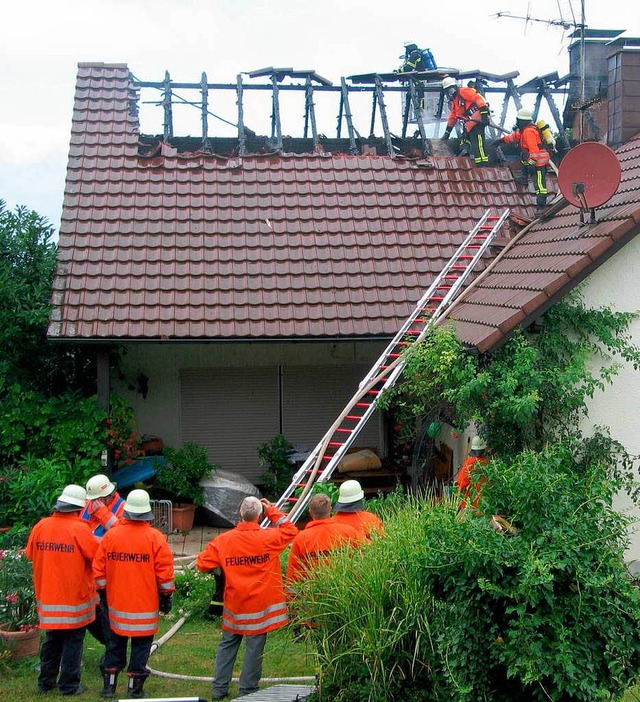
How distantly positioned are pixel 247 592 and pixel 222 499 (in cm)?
577

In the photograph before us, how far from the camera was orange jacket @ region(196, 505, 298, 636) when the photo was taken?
648cm

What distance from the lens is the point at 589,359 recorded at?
9438 mm

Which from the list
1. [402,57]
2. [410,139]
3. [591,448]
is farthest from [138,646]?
[402,57]

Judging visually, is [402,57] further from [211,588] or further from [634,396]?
[211,588]

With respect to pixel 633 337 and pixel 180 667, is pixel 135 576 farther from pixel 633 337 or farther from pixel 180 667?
pixel 633 337

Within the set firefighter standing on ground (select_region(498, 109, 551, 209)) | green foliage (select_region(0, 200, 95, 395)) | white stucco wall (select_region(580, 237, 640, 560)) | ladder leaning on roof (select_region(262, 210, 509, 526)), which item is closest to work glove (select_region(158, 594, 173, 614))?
ladder leaning on roof (select_region(262, 210, 509, 526))

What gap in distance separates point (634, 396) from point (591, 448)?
0.92m

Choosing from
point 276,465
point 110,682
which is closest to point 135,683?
point 110,682

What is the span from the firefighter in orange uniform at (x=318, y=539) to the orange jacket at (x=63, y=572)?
156cm

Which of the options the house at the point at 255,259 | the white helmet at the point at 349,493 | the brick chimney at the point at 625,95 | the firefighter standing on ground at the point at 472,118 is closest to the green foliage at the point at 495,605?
the white helmet at the point at 349,493

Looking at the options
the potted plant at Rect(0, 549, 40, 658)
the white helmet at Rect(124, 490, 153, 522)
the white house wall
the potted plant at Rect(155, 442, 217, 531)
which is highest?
the white house wall

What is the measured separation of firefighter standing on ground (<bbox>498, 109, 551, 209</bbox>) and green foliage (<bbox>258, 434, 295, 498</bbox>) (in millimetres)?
5099

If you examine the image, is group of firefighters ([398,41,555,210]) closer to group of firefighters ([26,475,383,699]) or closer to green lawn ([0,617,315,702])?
group of firefighters ([26,475,383,699])

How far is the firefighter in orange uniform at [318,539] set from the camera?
6449 millimetres
